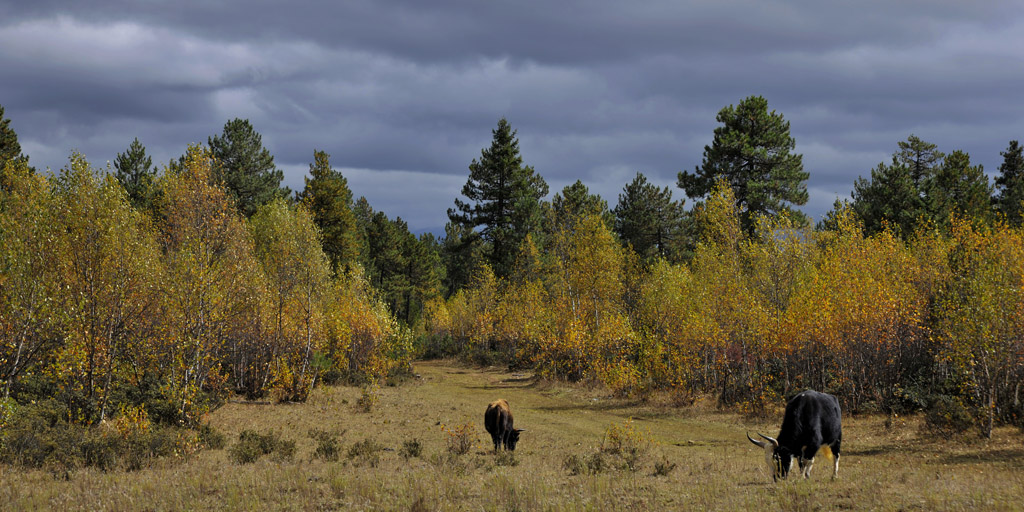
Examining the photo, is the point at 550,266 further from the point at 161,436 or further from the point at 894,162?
the point at 161,436

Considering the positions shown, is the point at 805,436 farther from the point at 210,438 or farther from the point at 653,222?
the point at 653,222

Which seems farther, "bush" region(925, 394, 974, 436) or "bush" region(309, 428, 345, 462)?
"bush" region(925, 394, 974, 436)

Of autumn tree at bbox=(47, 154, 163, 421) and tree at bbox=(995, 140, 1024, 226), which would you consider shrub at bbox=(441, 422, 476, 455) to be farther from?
tree at bbox=(995, 140, 1024, 226)

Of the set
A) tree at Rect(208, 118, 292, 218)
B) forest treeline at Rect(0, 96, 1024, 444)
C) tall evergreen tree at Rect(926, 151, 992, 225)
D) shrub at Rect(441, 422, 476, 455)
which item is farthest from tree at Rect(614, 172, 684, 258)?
shrub at Rect(441, 422, 476, 455)

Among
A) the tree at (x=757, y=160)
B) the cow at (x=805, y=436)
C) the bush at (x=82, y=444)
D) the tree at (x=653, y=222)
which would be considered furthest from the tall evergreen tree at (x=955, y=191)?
the bush at (x=82, y=444)

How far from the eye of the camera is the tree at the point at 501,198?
58.3 meters

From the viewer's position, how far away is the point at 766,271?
27250 mm

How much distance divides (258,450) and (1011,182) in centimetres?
7416

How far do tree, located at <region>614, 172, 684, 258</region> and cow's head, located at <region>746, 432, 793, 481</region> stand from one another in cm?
4972

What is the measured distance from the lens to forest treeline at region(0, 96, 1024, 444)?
18.2 meters

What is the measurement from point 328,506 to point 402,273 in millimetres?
69607

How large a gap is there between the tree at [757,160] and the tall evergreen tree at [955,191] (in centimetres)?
1026

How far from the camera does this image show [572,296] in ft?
134

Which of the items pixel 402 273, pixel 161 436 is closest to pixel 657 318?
pixel 161 436
